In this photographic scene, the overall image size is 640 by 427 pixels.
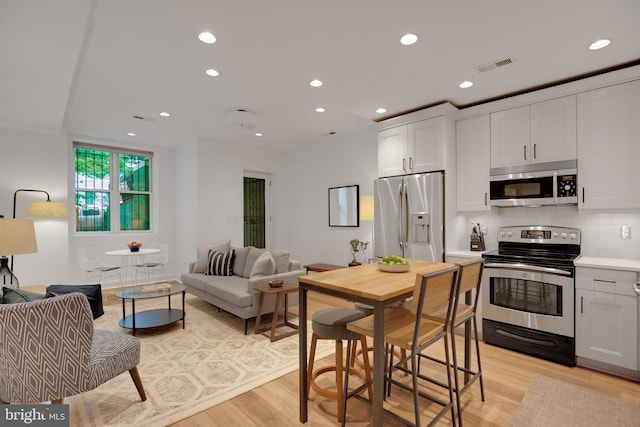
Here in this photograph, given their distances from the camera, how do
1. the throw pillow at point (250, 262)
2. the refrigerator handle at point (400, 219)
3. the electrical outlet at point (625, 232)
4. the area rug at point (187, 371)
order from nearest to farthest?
the area rug at point (187, 371)
the electrical outlet at point (625, 232)
the refrigerator handle at point (400, 219)
the throw pillow at point (250, 262)

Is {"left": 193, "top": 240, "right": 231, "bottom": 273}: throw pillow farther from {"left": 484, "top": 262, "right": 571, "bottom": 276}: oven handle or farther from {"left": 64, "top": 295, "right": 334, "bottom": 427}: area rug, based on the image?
{"left": 484, "top": 262, "right": 571, "bottom": 276}: oven handle

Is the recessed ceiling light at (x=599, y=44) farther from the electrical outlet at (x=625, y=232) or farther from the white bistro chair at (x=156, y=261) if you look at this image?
the white bistro chair at (x=156, y=261)

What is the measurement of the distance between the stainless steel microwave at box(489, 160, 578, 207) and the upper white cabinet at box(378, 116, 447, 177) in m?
0.68

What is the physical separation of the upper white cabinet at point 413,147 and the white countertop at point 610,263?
64.8 inches

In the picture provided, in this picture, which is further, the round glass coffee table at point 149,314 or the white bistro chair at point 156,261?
the white bistro chair at point 156,261

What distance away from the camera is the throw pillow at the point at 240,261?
14.7ft

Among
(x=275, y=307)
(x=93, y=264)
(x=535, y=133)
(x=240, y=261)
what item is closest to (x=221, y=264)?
(x=240, y=261)

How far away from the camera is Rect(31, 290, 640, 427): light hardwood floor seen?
206 cm

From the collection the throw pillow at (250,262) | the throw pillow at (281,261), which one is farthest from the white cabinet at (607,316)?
the throw pillow at (250,262)

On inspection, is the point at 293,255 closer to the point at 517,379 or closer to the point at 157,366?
the point at 157,366

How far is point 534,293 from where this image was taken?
3.02 meters

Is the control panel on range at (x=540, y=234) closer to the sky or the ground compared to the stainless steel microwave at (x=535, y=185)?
closer to the ground

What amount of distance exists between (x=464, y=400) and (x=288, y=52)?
305 cm

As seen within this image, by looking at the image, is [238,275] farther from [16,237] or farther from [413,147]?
[413,147]
